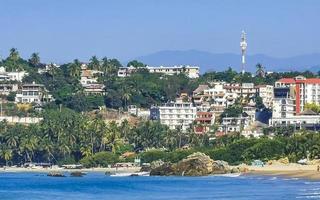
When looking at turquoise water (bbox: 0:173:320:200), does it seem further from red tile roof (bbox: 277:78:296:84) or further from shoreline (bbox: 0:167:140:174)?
red tile roof (bbox: 277:78:296:84)

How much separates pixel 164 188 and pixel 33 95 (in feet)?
259

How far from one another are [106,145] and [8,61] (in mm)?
52807

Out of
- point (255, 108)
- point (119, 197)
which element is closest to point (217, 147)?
point (255, 108)

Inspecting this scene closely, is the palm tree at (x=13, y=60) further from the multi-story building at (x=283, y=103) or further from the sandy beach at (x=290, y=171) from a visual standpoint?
the sandy beach at (x=290, y=171)

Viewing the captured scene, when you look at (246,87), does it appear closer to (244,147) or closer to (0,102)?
(0,102)

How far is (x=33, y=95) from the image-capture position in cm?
15775

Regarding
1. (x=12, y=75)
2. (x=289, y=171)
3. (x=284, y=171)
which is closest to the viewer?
(x=289, y=171)

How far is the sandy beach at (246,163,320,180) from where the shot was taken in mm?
91525

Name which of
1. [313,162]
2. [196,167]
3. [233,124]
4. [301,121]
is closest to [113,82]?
[233,124]

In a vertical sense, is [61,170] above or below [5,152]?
below

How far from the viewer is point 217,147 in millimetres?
118188

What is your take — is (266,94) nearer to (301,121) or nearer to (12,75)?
(301,121)

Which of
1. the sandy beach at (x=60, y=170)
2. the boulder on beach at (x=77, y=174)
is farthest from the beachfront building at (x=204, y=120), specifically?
the boulder on beach at (x=77, y=174)

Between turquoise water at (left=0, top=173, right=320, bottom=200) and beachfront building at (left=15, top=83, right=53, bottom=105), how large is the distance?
174ft
